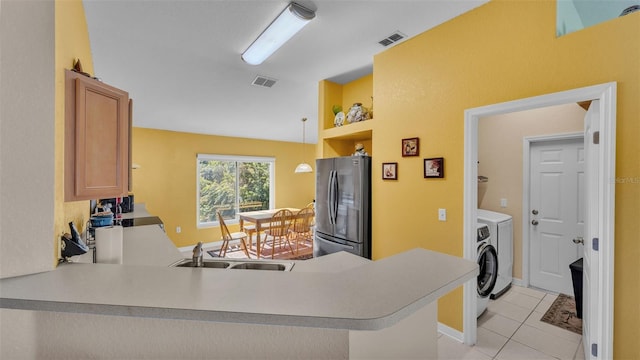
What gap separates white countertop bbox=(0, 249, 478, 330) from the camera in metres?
0.75

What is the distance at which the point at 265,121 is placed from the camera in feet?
Answer: 16.7

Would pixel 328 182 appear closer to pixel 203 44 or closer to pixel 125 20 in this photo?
pixel 203 44

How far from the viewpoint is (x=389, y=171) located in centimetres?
270

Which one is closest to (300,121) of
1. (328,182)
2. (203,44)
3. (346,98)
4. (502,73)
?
(346,98)

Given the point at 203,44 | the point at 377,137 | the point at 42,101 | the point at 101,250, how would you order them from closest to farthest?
1. the point at 42,101
2. the point at 101,250
3. the point at 203,44
4. the point at 377,137

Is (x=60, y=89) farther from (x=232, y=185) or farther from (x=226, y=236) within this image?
(x=232, y=185)

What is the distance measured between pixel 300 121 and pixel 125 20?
134 inches

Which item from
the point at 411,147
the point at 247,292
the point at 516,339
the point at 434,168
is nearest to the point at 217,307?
the point at 247,292

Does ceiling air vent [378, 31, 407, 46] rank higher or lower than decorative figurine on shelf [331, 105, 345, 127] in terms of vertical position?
higher

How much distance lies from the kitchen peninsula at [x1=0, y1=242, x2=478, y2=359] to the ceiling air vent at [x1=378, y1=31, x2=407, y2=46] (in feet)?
6.80

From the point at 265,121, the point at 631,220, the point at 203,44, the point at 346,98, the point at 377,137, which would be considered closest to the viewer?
the point at 631,220

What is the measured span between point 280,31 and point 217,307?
214 cm

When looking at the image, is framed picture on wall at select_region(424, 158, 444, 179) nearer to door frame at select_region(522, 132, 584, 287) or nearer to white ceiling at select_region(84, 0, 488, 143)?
white ceiling at select_region(84, 0, 488, 143)

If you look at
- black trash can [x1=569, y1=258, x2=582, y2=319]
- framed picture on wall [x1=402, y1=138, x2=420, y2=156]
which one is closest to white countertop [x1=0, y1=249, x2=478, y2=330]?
framed picture on wall [x1=402, y1=138, x2=420, y2=156]
